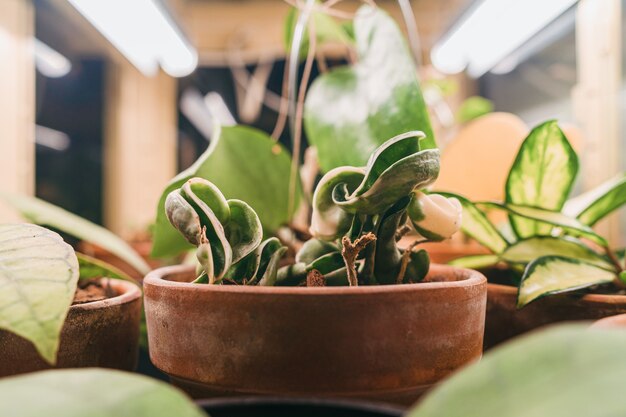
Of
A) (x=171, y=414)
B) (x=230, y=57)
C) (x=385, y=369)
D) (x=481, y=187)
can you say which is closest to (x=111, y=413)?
(x=171, y=414)

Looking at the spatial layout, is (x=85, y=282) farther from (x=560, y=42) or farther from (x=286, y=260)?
(x=560, y=42)

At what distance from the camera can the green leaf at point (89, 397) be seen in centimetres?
11

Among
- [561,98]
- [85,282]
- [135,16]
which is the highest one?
[135,16]

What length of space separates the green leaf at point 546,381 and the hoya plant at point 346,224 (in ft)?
0.37

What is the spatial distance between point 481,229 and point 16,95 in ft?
6.21

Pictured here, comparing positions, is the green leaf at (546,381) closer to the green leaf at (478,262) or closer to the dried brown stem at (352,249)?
the dried brown stem at (352,249)

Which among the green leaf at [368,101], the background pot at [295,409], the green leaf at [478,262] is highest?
the green leaf at [368,101]

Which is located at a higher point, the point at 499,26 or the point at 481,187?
the point at 499,26

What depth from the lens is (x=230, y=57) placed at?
284 centimetres

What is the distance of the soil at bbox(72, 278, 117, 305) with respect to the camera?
32 centimetres

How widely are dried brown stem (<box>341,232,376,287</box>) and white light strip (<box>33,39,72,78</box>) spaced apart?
2486mm

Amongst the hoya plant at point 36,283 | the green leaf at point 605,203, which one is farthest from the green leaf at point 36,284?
the green leaf at point 605,203

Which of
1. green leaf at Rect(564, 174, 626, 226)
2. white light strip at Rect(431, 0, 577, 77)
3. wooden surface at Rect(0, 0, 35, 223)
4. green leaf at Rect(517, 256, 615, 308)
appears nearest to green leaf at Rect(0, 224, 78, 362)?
green leaf at Rect(517, 256, 615, 308)

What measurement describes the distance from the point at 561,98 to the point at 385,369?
71.1 inches
